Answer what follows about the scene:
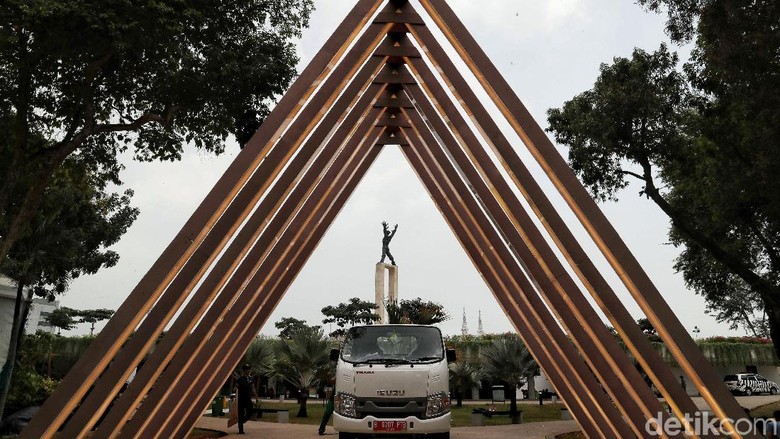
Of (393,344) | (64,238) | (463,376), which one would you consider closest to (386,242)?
(463,376)

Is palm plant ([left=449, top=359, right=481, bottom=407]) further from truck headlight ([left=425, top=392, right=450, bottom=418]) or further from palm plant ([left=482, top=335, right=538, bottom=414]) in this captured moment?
truck headlight ([left=425, top=392, right=450, bottom=418])

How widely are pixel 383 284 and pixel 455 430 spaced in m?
18.3

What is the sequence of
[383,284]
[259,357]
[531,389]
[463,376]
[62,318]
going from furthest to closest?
1. [62,318]
2. [531,389]
3. [383,284]
4. [463,376]
5. [259,357]

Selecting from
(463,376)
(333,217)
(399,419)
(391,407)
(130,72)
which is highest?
(130,72)

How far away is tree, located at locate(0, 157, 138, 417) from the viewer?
19064mm

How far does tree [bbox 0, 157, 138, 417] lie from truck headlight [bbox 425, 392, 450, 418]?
12.2m

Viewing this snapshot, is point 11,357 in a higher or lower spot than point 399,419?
higher

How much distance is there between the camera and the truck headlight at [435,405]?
403 inches

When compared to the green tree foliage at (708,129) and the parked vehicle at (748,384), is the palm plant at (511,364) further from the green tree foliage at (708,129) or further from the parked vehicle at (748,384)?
the parked vehicle at (748,384)

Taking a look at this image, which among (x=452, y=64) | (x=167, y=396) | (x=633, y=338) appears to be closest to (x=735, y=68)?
(x=452, y=64)

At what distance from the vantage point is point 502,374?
21594 mm

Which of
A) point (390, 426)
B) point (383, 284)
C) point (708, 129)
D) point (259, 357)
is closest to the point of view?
point (390, 426)

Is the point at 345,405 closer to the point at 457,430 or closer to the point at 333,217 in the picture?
the point at 333,217

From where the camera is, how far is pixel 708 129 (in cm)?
1711
